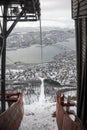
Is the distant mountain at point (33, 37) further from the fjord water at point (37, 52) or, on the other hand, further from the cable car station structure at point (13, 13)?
the cable car station structure at point (13, 13)

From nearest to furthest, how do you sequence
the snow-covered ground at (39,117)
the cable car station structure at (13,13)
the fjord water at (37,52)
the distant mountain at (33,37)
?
1. the cable car station structure at (13,13)
2. the snow-covered ground at (39,117)
3. the fjord water at (37,52)
4. the distant mountain at (33,37)

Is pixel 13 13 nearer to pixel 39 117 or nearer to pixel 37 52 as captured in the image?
pixel 39 117

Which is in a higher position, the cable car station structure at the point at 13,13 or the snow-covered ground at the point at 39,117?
the cable car station structure at the point at 13,13

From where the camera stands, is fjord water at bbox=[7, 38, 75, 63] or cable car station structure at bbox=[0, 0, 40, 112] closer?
cable car station structure at bbox=[0, 0, 40, 112]

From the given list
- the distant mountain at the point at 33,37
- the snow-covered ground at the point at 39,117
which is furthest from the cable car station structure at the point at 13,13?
the distant mountain at the point at 33,37

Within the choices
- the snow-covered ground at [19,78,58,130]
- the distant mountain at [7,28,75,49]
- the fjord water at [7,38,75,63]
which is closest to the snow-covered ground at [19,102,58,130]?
the snow-covered ground at [19,78,58,130]

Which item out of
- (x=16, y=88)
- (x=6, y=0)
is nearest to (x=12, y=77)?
(x=16, y=88)

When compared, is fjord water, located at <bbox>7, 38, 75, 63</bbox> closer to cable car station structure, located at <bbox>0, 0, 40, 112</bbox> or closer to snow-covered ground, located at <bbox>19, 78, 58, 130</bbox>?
snow-covered ground, located at <bbox>19, 78, 58, 130</bbox>

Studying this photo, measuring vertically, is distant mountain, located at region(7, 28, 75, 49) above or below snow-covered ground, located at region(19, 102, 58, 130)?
above
